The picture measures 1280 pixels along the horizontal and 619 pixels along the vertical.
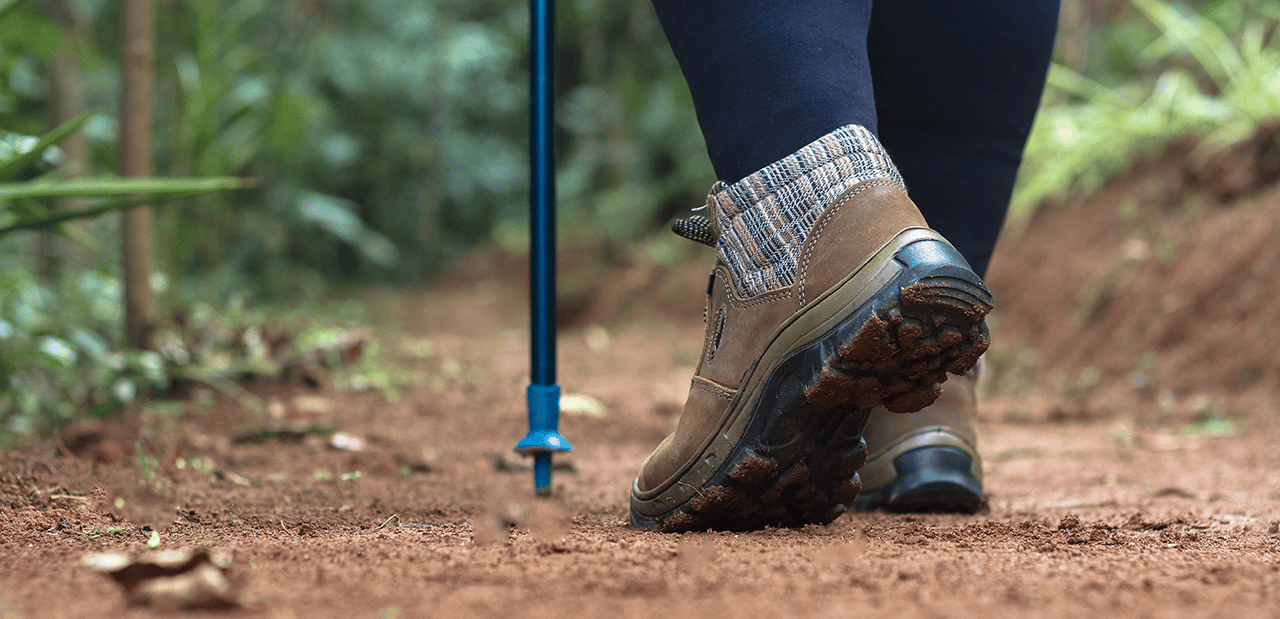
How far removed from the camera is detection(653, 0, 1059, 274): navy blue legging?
99cm

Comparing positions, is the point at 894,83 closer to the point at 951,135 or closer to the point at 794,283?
the point at 951,135

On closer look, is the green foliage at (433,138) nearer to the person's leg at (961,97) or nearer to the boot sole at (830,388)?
the person's leg at (961,97)

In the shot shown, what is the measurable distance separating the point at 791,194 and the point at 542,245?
45 centimetres

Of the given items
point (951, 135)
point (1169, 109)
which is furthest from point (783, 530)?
point (1169, 109)

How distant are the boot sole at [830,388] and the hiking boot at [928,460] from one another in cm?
24

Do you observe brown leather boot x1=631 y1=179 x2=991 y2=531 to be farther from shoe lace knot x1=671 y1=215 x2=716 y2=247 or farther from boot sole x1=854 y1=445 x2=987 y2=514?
boot sole x1=854 y1=445 x2=987 y2=514

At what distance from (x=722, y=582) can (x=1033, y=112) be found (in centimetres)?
97

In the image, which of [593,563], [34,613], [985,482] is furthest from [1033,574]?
[985,482]

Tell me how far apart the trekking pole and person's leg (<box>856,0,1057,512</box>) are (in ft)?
1.52

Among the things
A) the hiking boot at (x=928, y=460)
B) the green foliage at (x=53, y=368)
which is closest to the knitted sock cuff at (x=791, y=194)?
the hiking boot at (x=928, y=460)

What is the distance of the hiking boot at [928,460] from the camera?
1280 millimetres

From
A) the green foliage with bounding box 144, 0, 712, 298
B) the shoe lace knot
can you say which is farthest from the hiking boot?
the green foliage with bounding box 144, 0, 712, 298

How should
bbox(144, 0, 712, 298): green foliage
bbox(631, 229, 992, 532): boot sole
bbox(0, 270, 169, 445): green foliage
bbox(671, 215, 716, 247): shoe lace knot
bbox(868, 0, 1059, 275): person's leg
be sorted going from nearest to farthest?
bbox(631, 229, 992, 532): boot sole → bbox(671, 215, 716, 247): shoe lace knot → bbox(868, 0, 1059, 275): person's leg → bbox(0, 270, 169, 445): green foliage → bbox(144, 0, 712, 298): green foliage

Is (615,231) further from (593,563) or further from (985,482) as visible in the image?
(593,563)
